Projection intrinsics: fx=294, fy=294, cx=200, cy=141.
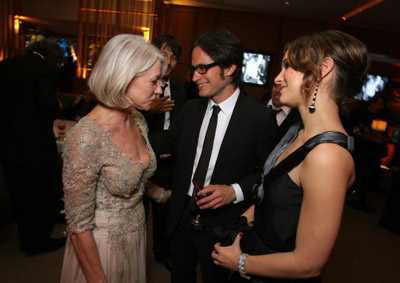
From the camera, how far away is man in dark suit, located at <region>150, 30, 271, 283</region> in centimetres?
160

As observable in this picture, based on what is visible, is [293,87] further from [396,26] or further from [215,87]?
[396,26]

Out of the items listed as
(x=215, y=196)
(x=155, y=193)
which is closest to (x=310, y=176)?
(x=215, y=196)

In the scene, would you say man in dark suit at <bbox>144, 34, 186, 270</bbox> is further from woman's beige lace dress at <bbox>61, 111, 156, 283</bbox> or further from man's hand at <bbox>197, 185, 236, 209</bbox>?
man's hand at <bbox>197, 185, 236, 209</bbox>

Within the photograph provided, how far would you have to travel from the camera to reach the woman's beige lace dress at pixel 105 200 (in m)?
1.19

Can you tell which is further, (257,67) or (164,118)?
(257,67)

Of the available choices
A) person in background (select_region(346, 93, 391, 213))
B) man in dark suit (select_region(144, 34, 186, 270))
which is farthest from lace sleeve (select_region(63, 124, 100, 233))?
person in background (select_region(346, 93, 391, 213))

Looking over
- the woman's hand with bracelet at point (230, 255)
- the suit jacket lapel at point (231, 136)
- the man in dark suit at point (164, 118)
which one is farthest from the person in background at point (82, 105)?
the woman's hand with bracelet at point (230, 255)

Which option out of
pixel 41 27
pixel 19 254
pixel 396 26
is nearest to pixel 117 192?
pixel 19 254

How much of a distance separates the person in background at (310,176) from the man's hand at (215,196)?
0.32 meters

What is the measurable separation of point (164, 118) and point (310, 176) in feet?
5.78

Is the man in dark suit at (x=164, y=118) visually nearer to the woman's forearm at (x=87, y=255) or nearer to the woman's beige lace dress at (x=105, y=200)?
the woman's beige lace dress at (x=105, y=200)

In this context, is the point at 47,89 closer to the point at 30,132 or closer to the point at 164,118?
the point at 30,132

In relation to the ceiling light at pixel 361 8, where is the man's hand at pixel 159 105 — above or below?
below

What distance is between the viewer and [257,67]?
8.49 meters
